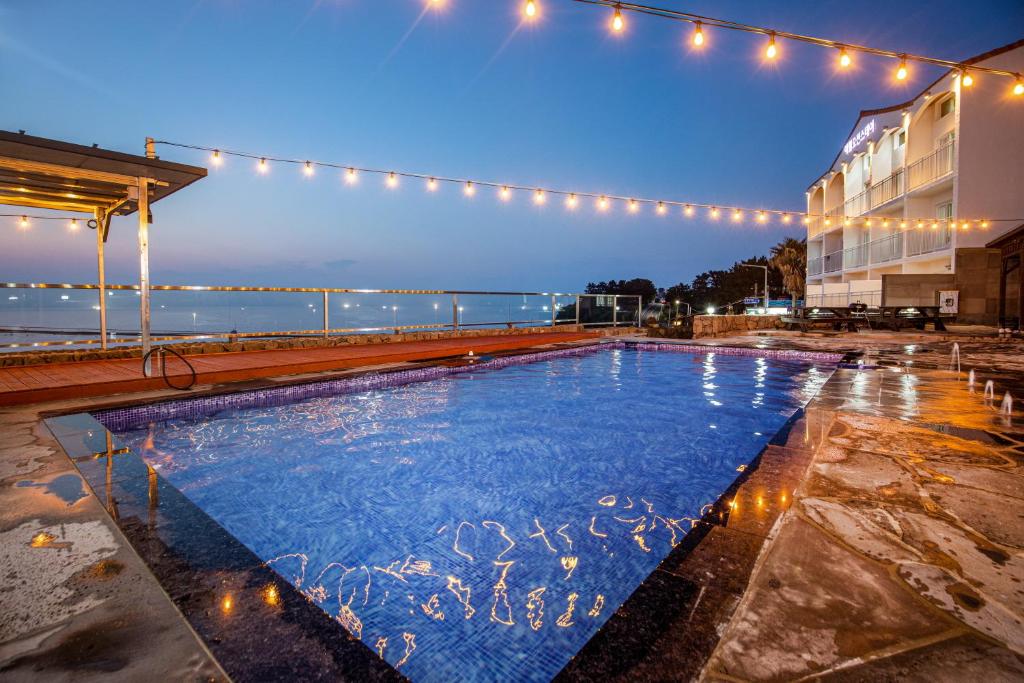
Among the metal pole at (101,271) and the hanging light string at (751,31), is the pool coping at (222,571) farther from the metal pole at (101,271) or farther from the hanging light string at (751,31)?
the hanging light string at (751,31)

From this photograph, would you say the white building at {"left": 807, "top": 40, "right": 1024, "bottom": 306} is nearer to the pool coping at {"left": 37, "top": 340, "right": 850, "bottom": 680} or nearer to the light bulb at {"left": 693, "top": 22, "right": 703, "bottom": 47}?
the light bulb at {"left": 693, "top": 22, "right": 703, "bottom": 47}

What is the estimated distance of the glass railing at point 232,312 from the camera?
608 centimetres

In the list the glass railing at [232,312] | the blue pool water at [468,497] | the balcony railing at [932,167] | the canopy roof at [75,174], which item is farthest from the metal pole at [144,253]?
the balcony railing at [932,167]

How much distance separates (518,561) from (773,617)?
53.6 inches

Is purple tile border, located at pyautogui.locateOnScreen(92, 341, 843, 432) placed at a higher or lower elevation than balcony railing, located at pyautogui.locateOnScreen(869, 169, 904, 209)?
lower

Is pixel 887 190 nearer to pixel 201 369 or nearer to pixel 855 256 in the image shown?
pixel 855 256

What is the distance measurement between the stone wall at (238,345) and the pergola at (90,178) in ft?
6.22

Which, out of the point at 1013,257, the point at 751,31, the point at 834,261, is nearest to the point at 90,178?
the point at 751,31

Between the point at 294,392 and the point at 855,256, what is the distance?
88.2ft

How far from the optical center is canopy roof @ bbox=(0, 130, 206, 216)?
3.93 metres

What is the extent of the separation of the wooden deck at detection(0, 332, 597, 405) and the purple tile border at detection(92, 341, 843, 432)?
0.55 m

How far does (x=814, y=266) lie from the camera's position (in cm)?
2880

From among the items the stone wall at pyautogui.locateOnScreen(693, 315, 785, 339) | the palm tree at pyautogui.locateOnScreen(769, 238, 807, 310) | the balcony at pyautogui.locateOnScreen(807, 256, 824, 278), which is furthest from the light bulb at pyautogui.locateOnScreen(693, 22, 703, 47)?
the palm tree at pyautogui.locateOnScreen(769, 238, 807, 310)

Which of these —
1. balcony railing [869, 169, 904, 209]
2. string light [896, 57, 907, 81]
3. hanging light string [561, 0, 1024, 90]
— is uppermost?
balcony railing [869, 169, 904, 209]
